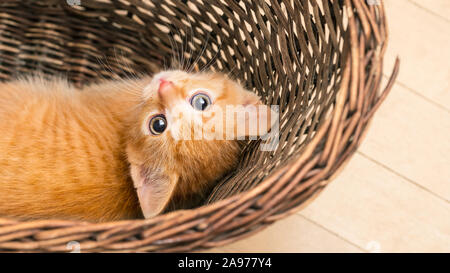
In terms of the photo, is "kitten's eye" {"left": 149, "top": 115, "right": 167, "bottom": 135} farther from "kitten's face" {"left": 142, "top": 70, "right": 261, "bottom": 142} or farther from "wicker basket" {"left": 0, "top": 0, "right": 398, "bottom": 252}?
"wicker basket" {"left": 0, "top": 0, "right": 398, "bottom": 252}

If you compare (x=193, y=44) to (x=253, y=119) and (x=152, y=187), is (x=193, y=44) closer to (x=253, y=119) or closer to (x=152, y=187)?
(x=253, y=119)

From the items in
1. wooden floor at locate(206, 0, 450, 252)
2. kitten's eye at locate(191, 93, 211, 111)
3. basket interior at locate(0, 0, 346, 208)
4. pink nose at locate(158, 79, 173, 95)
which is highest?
basket interior at locate(0, 0, 346, 208)

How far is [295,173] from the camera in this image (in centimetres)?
76

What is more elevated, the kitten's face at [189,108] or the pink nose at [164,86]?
the pink nose at [164,86]

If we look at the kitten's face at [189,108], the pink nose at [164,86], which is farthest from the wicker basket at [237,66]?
the pink nose at [164,86]

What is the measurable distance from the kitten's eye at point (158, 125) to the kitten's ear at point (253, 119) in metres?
0.18

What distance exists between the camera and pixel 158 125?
110 cm

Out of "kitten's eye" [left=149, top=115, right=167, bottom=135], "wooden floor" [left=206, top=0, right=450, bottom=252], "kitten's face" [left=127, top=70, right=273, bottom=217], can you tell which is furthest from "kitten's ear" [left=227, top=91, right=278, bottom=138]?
"wooden floor" [left=206, top=0, right=450, bottom=252]

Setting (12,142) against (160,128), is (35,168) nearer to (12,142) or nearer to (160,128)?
(12,142)

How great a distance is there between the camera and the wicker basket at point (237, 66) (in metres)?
0.73

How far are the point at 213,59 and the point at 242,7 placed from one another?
0.18 metres

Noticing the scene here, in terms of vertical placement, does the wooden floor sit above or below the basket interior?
below

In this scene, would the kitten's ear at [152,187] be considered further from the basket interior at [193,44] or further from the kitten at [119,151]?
the basket interior at [193,44]

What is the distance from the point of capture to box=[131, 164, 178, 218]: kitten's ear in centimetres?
95
